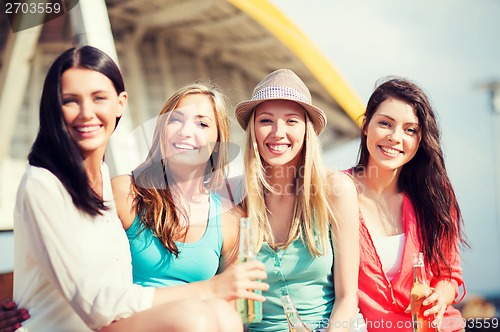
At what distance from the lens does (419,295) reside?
1.90 metres

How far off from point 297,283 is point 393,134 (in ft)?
1.79

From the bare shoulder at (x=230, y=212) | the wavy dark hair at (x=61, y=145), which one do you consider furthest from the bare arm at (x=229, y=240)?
the wavy dark hair at (x=61, y=145)

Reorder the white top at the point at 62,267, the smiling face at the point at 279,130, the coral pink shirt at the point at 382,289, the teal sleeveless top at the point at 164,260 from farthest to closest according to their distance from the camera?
the coral pink shirt at the point at 382,289 → the smiling face at the point at 279,130 → the teal sleeveless top at the point at 164,260 → the white top at the point at 62,267

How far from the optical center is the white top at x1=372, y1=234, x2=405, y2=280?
1998mm

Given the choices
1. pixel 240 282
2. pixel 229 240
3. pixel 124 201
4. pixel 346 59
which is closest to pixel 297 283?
pixel 229 240

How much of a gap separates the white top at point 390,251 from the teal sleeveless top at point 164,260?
1.81 ft

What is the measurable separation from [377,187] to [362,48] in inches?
28.0

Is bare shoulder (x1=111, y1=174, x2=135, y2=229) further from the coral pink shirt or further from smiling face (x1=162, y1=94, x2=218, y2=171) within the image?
the coral pink shirt

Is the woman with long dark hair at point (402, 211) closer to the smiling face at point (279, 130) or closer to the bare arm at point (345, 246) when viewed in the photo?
the bare arm at point (345, 246)

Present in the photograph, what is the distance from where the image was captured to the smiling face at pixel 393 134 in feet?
6.50

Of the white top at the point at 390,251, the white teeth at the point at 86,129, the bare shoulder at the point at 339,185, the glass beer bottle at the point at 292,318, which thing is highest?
the white teeth at the point at 86,129

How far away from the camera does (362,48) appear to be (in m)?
2.54

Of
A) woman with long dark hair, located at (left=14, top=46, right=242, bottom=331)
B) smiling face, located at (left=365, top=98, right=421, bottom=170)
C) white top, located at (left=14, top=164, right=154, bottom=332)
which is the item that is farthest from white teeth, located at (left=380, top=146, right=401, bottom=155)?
white top, located at (left=14, top=164, right=154, bottom=332)

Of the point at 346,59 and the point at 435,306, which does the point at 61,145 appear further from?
the point at 346,59
